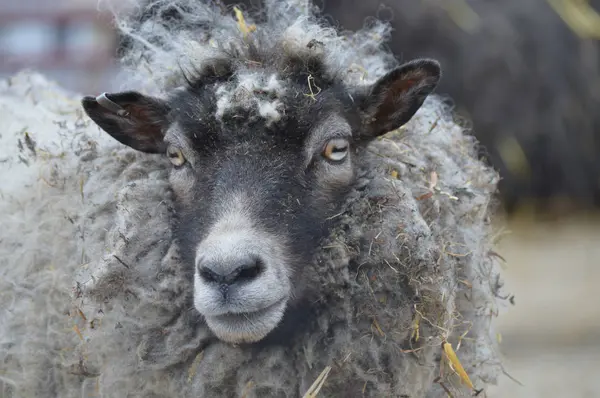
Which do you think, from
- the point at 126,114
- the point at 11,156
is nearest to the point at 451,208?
the point at 126,114

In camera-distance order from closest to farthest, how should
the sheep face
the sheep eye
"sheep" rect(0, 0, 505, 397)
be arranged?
the sheep face < "sheep" rect(0, 0, 505, 397) < the sheep eye

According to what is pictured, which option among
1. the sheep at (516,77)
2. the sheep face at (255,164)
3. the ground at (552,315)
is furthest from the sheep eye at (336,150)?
the sheep at (516,77)

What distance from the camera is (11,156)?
469 cm

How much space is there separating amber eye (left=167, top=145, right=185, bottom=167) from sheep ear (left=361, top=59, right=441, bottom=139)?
2.78 feet

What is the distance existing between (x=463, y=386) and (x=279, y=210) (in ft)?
4.10

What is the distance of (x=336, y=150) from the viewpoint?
374cm

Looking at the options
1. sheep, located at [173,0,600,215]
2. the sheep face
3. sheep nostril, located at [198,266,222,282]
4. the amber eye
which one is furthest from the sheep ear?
sheep, located at [173,0,600,215]

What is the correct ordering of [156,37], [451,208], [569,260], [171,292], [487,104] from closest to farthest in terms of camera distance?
[171,292] → [451,208] → [156,37] → [569,260] → [487,104]

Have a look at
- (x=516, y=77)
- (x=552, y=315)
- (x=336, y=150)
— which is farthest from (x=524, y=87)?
(x=336, y=150)

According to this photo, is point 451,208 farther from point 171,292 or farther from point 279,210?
point 171,292

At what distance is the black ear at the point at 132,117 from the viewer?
12.6 feet

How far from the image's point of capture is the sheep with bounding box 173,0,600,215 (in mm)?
12562

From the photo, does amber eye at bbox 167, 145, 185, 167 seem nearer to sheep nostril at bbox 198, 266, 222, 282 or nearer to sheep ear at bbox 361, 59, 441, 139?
sheep nostril at bbox 198, 266, 222, 282

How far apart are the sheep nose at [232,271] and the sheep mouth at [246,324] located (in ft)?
0.51
